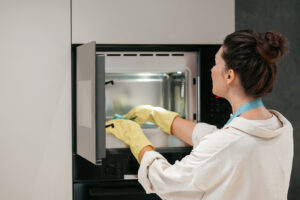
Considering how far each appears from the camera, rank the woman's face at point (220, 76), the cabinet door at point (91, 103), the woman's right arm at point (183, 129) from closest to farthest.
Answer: the woman's face at point (220, 76)
the cabinet door at point (91, 103)
the woman's right arm at point (183, 129)

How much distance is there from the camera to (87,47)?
4.08 feet

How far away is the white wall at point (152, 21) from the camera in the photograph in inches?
56.9

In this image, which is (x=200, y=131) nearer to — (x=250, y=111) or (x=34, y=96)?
(x=250, y=111)

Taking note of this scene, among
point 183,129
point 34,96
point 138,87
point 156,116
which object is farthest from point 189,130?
point 34,96

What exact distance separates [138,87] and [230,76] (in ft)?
2.09

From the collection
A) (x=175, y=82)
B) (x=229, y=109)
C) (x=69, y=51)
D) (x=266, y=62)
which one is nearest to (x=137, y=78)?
(x=175, y=82)

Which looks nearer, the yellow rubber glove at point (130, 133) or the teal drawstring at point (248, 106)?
the teal drawstring at point (248, 106)

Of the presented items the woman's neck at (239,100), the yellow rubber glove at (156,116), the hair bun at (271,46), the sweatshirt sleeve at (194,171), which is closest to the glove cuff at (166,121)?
the yellow rubber glove at (156,116)

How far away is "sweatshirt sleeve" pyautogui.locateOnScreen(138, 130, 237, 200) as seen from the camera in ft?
3.14

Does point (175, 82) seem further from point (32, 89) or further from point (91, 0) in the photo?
point (32, 89)

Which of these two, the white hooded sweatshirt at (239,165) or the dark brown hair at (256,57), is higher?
the dark brown hair at (256,57)

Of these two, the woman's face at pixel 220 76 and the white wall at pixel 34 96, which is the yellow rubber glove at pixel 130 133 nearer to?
the white wall at pixel 34 96

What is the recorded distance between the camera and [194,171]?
997 millimetres

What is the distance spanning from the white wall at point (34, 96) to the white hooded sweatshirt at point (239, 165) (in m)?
0.62
